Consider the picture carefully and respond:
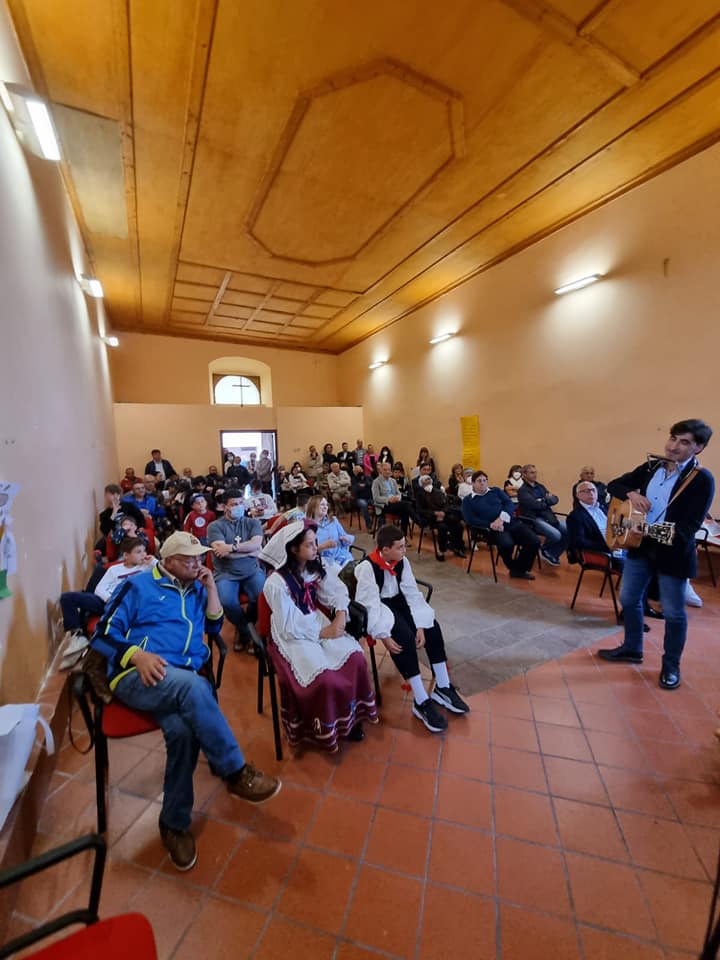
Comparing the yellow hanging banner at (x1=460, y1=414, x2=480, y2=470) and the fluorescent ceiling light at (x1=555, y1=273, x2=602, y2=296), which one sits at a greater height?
the fluorescent ceiling light at (x1=555, y1=273, x2=602, y2=296)

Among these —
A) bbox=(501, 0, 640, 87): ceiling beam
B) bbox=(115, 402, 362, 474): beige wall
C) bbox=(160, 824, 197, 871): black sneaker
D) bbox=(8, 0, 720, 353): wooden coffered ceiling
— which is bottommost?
bbox=(160, 824, 197, 871): black sneaker

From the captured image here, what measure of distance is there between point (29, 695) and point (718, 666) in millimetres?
3971

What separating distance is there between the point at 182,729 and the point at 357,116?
15.4 feet

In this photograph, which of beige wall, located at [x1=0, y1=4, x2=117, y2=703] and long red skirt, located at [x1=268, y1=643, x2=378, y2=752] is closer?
long red skirt, located at [x1=268, y1=643, x2=378, y2=752]

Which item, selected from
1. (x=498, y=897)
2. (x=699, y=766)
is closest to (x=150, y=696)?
(x=498, y=897)

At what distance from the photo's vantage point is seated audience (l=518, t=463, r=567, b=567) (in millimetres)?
4403

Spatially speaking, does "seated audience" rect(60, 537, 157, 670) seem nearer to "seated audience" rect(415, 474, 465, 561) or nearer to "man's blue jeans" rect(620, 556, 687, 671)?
"man's blue jeans" rect(620, 556, 687, 671)

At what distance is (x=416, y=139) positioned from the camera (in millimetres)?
3666

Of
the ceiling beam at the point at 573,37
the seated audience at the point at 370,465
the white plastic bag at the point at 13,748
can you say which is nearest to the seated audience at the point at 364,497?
the seated audience at the point at 370,465

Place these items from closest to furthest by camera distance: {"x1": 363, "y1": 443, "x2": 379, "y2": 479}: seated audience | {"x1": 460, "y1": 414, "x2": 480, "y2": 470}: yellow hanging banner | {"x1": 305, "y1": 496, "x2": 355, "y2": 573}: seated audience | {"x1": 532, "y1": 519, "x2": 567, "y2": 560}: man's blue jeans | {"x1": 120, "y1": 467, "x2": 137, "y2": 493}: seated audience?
1. {"x1": 305, "y1": 496, "x2": 355, "y2": 573}: seated audience
2. {"x1": 532, "y1": 519, "x2": 567, "y2": 560}: man's blue jeans
3. {"x1": 460, "y1": 414, "x2": 480, "y2": 470}: yellow hanging banner
4. {"x1": 120, "y1": 467, "x2": 137, "y2": 493}: seated audience
5. {"x1": 363, "y1": 443, "x2": 379, "y2": 479}: seated audience

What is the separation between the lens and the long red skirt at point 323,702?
1.80 metres

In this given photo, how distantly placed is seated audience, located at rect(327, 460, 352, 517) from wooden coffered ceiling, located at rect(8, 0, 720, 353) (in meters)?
3.91

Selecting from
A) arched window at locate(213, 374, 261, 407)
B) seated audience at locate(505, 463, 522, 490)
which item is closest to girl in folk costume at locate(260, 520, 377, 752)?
seated audience at locate(505, 463, 522, 490)

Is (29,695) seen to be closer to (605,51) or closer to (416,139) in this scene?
(416,139)
